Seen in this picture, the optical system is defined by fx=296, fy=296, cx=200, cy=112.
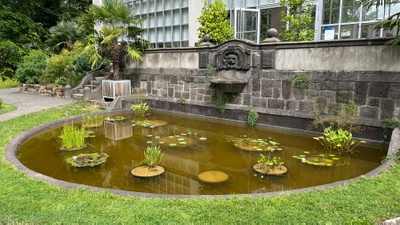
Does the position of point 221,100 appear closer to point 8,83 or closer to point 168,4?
point 168,4

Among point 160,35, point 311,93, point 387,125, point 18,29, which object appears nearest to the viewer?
point 387,125

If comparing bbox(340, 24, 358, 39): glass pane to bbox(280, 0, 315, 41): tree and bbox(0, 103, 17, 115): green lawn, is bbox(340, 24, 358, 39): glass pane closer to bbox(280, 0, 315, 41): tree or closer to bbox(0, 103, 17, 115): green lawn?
bbox(280, 0, 315, 41): tree

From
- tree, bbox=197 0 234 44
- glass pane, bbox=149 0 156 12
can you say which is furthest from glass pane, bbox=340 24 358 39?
glass pane, bbox=149 0 156 12

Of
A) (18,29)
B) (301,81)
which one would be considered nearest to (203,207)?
(301,81)

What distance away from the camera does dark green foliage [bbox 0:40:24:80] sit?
58.7ft

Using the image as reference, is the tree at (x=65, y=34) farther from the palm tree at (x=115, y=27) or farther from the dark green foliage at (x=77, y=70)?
the palm tree at (x=115, y=27)

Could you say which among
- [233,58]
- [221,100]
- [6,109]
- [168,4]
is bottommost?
[6,109]

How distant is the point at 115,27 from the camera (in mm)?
9664

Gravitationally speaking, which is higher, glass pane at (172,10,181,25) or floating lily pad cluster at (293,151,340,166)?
glass pane at (172,10,181,25)

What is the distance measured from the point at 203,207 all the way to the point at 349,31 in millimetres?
8390

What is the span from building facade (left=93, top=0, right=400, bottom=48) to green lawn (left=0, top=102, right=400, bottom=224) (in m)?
4.45

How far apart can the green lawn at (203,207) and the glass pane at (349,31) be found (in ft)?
22.3

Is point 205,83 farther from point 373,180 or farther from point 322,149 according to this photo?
point 373,180

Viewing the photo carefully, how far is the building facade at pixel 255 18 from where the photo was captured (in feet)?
28.6
